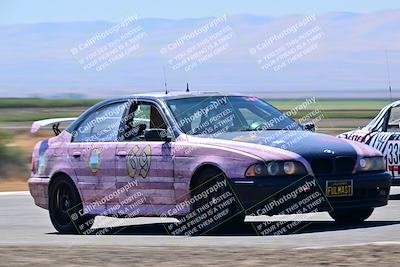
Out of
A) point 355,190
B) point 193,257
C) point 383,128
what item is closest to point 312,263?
point 193,257

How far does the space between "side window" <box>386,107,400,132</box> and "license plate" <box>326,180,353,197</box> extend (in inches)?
171

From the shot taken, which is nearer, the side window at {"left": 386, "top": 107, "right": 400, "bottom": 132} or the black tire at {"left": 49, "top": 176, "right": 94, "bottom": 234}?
the black tire at {"left": 49, "top": 176, "right": 94, "bottom": 234}

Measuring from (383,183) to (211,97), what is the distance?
2130 millimetres

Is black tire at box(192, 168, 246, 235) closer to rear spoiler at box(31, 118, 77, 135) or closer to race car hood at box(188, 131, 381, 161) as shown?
race car hood at box(188, 131, 381, 161)

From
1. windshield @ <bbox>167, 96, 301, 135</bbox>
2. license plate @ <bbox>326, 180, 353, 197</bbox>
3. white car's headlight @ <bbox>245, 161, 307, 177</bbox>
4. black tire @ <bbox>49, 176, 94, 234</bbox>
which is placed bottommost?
black tire @ <bbox>49, 176, 94, 234</bbox>

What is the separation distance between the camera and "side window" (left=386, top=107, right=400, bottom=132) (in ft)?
55.9

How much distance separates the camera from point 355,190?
12.9 meters

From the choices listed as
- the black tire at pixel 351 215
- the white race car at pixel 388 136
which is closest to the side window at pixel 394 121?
the white race car at pixel 388 136

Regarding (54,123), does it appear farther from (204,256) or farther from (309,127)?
(204,256)

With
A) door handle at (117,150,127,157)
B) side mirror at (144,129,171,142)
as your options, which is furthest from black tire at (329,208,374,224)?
door handle at (117,150,127,157)

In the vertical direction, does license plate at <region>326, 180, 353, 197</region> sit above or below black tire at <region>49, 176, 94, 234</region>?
above

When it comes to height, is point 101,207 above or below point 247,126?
below

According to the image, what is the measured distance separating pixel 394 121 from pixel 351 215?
3771mm

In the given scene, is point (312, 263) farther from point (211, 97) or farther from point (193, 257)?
point (211, 97)
